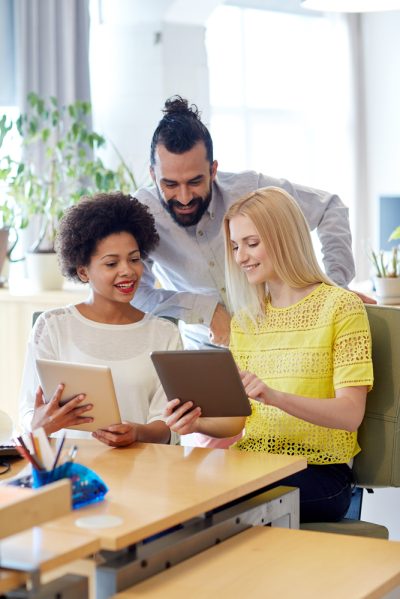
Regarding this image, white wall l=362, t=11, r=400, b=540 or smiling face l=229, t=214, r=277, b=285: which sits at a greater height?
white wall l=362, t=11, r=400, b=540

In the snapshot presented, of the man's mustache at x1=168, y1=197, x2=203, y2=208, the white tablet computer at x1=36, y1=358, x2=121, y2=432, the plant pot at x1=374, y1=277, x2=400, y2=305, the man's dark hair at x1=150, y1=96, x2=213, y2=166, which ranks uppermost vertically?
the man's dark hair at x1=150, y1=96, x2=213, y2=166

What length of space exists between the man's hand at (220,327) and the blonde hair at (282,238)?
361 millimetres

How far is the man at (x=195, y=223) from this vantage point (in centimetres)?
289

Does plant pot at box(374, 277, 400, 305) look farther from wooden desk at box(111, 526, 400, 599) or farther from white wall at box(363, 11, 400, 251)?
white wall at box(363, 11, 400, 251)

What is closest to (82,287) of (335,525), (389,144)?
(335,525)

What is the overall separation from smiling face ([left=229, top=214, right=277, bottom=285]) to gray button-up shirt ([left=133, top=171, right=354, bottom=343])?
1.47ft

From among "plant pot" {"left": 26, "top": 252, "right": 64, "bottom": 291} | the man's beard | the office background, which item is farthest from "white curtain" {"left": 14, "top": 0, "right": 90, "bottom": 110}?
the man's beard

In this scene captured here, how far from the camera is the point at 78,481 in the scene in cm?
178

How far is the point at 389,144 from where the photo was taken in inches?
325

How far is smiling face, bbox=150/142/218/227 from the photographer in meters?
2.88

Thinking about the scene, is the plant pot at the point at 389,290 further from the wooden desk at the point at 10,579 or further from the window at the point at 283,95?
the window at the point at 283,95

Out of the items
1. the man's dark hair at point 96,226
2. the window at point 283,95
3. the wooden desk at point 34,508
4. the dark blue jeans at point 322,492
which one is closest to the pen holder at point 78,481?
the wooden desk at point 34,508

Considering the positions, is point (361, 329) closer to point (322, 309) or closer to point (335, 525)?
point (322, 309)

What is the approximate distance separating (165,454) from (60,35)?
13.9 ft
